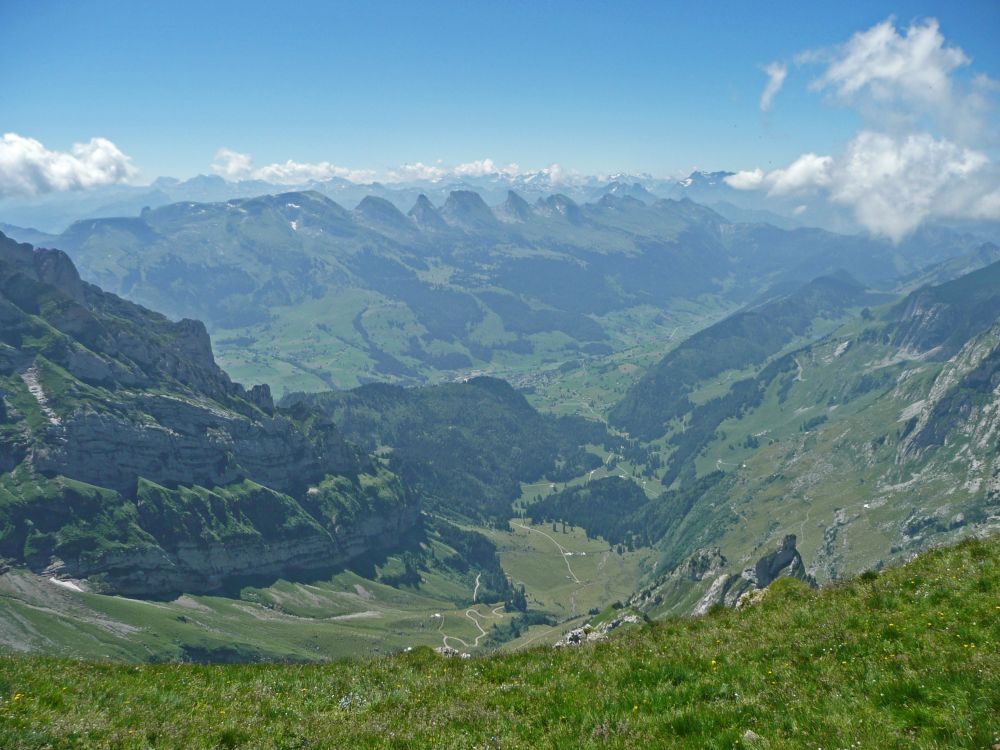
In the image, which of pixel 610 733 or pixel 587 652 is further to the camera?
pixel 587 652

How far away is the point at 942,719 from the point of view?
51.3 ft

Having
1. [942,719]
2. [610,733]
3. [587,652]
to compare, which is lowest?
[587,652]

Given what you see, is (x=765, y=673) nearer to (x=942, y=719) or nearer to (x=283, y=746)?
(x=942, y=719)

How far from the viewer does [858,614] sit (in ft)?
80.1

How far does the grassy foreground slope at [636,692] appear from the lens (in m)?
16.9

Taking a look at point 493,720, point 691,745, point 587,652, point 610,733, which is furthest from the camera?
point 587,652

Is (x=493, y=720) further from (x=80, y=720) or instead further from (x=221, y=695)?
(x=80, y=720)

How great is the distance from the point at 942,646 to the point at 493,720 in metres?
13.4

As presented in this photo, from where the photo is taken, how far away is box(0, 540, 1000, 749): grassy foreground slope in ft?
55.4

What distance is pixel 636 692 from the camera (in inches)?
805

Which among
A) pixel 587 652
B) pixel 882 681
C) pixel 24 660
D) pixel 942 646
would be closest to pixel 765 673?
pixel 882 681

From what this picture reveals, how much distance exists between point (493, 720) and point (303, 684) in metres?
8.39

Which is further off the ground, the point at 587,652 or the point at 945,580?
the point at 945,580

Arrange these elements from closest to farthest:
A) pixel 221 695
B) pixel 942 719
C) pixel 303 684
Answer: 1. pixel 942 719
2. pixel 221 695
3. pixel 303 684
